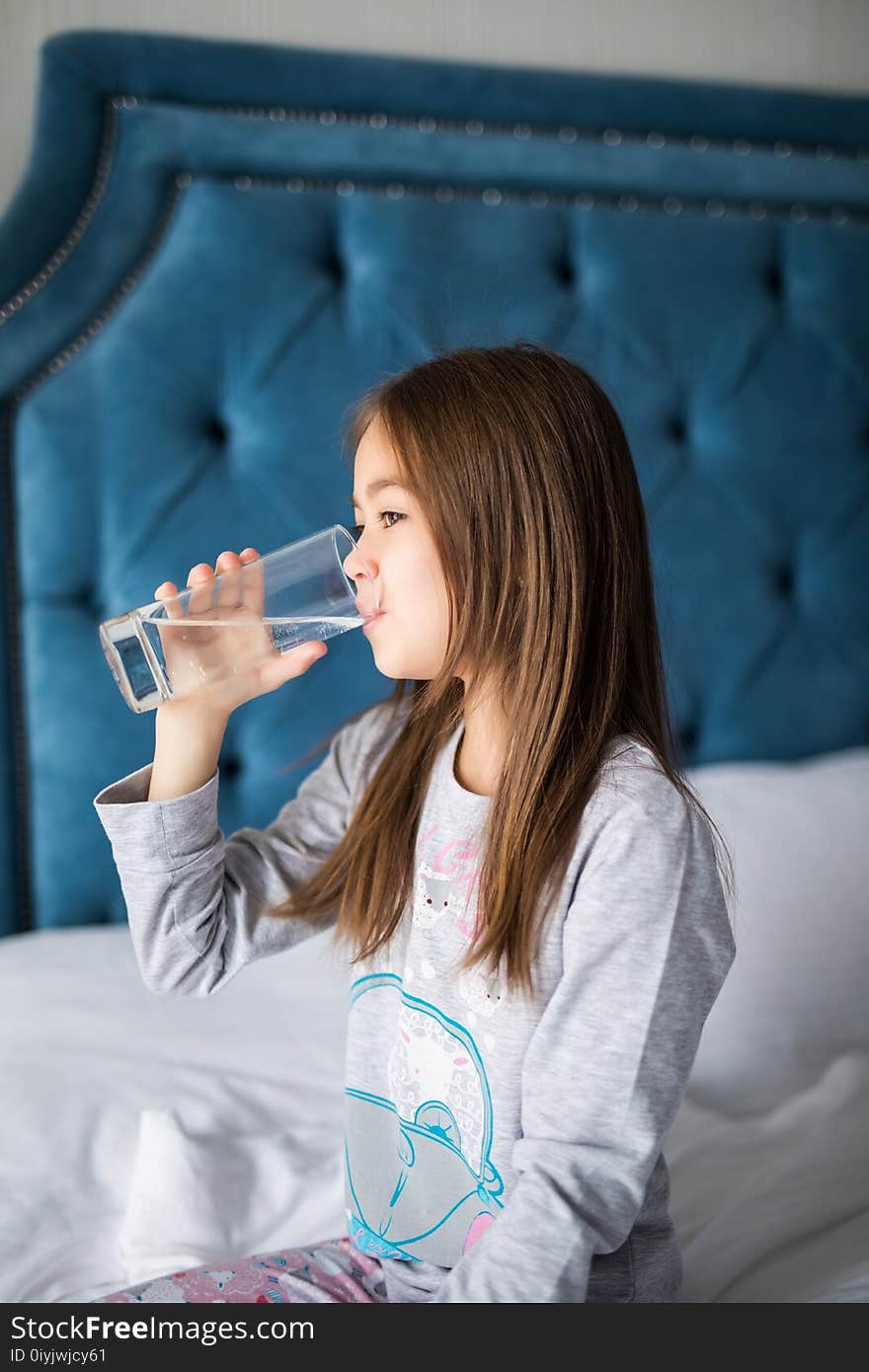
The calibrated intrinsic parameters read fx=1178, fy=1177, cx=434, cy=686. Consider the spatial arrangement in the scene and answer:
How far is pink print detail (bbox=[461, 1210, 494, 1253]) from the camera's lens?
83 centimetres

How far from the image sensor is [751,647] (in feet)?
5.40

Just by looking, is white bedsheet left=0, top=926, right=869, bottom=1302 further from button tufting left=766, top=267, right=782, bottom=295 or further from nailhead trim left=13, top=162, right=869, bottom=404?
button tufting left=766, top=267, right=782, bottom=295

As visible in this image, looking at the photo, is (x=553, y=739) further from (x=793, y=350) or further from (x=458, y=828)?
(x=793, y=350)

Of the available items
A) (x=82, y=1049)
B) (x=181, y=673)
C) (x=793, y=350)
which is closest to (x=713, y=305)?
(x=793, y=350)

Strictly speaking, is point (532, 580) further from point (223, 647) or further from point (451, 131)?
point (451, 131)

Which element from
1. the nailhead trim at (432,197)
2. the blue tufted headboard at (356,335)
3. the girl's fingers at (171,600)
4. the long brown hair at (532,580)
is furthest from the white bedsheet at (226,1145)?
the nailhead trim at (432,197)

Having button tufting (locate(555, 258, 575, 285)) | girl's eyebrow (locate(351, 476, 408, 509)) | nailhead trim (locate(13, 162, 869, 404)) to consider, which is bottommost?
girl's eyebrow (locate(351, 476, 408, 509))

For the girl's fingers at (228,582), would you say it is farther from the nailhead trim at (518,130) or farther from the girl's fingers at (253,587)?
the nailhead trim at (518,130)

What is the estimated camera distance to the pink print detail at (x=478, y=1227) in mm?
832

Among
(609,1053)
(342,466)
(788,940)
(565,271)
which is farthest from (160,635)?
(565,271)

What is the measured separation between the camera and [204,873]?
2.96 feet

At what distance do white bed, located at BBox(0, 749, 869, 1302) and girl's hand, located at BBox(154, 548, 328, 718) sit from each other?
401mm

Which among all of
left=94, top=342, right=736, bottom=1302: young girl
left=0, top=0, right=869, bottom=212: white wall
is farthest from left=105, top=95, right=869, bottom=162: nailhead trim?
left=94, top=342, right=736, bottom=1302: young girl

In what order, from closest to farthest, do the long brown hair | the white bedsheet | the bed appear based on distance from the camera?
the long brown hair → the white bedsheet → the bed
